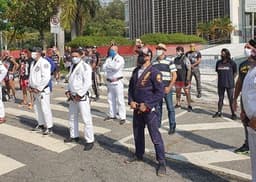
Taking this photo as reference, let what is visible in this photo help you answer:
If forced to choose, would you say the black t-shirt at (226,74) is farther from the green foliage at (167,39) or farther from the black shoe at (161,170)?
the green foliage at (167,39)

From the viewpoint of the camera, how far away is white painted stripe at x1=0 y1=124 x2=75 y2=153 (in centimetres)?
825

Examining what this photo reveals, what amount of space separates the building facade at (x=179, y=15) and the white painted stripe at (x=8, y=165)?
44.2 m

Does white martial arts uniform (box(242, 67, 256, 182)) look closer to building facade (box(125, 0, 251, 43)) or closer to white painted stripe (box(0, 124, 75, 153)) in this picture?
white painted stripe (box(0, 124, 75, 153))

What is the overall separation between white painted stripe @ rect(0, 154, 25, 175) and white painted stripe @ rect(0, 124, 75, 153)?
0.84 m

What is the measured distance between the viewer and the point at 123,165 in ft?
23.1

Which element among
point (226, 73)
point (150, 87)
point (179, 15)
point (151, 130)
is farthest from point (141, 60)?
point (179, 15)

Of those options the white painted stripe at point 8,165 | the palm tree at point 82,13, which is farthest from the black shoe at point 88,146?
the palm tree at point 82,13

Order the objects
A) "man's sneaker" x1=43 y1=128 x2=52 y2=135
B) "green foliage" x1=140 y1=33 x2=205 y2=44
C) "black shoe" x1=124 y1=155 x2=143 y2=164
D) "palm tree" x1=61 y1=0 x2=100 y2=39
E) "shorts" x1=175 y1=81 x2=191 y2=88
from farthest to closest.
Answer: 1. "green foliage" x1=140 y1=33 x2=205 y2=44
2. "palm tree" x1=61 y1=0 x2=100 y2=39
3. "shorts" x1=175 y1=81 x2=191 y2=88
4. "man's sneaker" x1=43 y1=128 x2=52 y2=135
5. "black shoe" x1=124 y1=155 x2=143 y2=164

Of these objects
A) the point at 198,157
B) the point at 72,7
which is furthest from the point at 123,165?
the point at 72,7

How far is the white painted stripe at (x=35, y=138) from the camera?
825 centimetres

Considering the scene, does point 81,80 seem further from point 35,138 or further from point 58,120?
point 58,120

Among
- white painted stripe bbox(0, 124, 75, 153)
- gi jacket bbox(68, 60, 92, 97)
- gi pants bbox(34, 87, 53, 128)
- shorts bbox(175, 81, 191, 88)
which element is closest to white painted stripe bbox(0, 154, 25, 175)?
white painted stripe bbox(0, 124, 75, 153)

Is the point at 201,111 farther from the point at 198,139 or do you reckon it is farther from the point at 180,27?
the point at 180,27

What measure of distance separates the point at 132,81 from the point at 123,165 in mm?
1305
